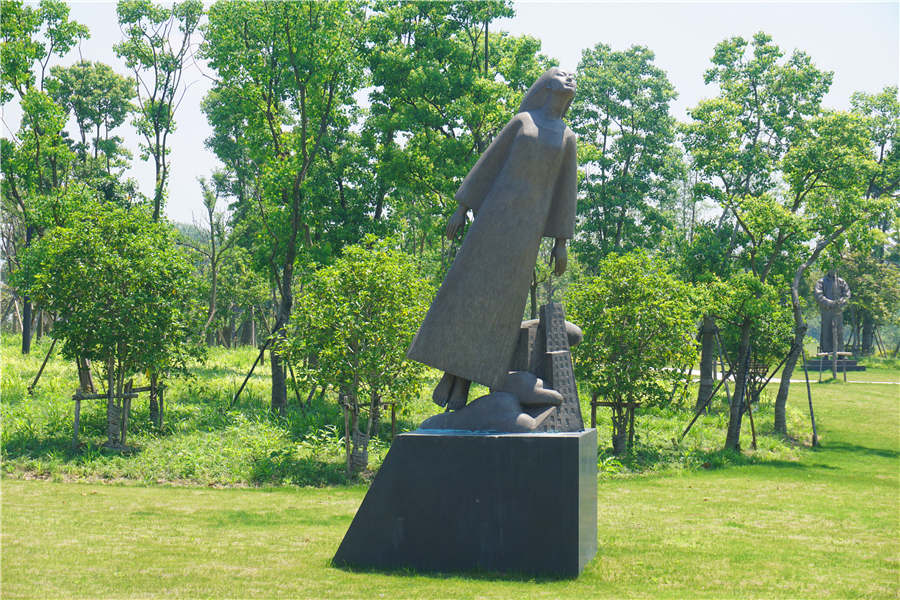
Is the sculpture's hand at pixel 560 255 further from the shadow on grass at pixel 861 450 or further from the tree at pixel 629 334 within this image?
the shadow on grass at pixel 861 450

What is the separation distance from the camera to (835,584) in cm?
682

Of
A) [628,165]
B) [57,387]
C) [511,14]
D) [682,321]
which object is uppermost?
[511,14]

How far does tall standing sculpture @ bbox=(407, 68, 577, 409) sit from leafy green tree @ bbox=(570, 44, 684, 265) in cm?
1990

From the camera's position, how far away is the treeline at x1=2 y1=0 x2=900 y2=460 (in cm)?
1458

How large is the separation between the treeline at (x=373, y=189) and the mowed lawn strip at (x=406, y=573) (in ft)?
10.5

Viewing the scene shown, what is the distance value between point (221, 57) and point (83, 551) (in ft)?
47.1

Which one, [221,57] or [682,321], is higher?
[221,57]

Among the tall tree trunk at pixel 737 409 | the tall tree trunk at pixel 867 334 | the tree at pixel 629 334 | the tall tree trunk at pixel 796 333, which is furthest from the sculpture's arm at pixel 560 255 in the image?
the tall tree trunk at pixel 867 334

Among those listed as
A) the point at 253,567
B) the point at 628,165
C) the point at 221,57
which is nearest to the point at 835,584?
the point at 253,567

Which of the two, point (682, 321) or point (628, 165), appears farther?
point (628, 165)

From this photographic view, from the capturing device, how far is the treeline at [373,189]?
47.8ft

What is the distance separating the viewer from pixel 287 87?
63.0 ft

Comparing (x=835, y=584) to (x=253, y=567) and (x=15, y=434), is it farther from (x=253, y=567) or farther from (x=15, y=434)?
(x=15, y=434)

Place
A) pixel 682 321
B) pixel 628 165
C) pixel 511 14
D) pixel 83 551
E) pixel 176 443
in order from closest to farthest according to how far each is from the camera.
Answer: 1. pixel 83 551
2. pixel 176 443
3. pixel 682 321
4. pixel 511 14
5. pixel 628 165
